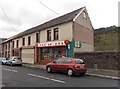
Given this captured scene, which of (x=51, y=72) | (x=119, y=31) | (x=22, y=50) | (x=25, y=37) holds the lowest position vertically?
(x=51, y=72)

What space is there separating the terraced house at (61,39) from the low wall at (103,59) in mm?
2677

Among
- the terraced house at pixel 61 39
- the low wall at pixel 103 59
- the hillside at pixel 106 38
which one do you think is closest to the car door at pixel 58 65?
the low wall at pixel 103 59

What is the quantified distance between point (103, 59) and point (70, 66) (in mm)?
5408

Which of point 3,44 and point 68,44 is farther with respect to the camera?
point 3,44

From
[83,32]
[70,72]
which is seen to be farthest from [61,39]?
[70,72]

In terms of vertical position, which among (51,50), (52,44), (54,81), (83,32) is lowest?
(54,81)

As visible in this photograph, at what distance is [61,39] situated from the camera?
2491 centimetres

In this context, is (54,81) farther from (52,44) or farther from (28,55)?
(28,55)

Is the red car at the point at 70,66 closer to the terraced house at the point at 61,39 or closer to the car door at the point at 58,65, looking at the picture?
the car door at the point at 58,65

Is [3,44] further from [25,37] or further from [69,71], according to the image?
[69,71]

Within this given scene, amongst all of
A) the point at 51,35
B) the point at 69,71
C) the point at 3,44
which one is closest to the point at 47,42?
the point at 51,35

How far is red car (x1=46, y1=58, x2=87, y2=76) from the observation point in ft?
48.8

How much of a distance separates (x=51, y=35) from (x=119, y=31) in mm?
30455

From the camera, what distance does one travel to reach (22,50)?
117 feet
